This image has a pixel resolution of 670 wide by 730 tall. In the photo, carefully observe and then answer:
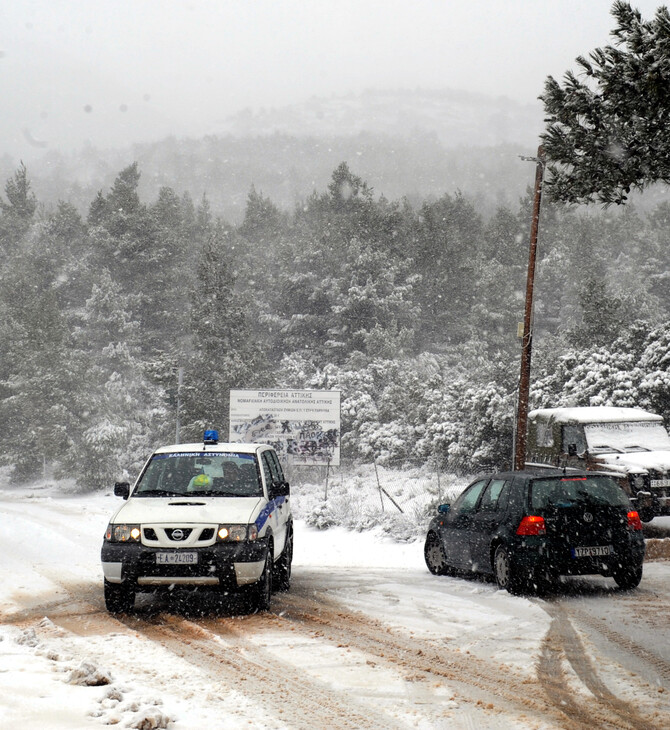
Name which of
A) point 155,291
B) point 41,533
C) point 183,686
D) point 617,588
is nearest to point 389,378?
point 155,291

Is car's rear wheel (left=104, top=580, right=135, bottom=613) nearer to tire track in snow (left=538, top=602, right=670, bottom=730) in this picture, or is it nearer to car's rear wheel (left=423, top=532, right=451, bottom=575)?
tire track in snow (left=538, top=602, right=670, bottom=730)

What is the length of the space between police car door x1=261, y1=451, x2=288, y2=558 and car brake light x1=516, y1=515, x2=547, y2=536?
2.76 metres

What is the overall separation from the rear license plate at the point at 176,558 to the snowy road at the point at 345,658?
577 millimetres

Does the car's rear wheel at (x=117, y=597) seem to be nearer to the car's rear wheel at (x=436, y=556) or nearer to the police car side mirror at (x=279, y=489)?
the police car side mirror at (x=279, y=489)

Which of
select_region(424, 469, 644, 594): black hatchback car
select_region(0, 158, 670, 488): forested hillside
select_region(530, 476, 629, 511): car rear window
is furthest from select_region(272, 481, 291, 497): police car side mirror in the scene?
select_region(0, 158, 670, 488): forested hillside

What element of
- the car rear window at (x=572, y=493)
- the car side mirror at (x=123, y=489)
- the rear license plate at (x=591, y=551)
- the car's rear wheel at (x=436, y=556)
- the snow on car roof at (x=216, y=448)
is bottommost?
the car's rear wheel at (x=436, y=556)

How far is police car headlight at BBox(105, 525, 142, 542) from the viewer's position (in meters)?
8.30

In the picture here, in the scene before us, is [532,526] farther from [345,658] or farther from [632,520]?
[345,658]

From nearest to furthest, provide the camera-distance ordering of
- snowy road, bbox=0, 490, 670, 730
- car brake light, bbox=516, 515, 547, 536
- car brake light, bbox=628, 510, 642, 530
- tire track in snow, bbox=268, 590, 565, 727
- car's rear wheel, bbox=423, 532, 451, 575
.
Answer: snowy road, bbox=0, 490, 670, 730 < tire track in snow, bbox=268, 590, 565, 727 < car brake light, bbox=516, 515, 547, 536 < car brake light, bbox=628, 510, 642, 530 < car's rear wheel, bbox=423, 532, 451, 575

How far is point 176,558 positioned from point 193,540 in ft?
0.77

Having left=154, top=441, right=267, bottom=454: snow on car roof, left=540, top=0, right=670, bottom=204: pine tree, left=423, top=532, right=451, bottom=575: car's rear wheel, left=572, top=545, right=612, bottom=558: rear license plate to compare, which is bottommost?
left=423, top=532, right=451, bottom=575: car's rear wheel

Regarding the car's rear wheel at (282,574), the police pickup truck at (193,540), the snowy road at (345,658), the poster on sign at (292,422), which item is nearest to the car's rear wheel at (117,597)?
the police pickup truck at (193,540)

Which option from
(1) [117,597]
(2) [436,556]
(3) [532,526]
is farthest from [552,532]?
(1) [117,597]

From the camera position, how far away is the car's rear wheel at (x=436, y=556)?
38.0ft
